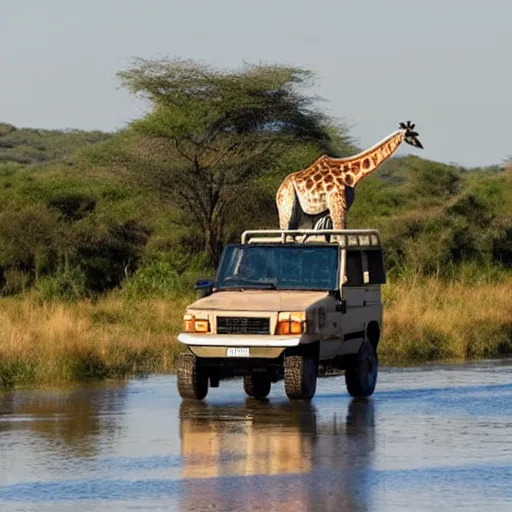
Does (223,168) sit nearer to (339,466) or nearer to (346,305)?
(346,305)

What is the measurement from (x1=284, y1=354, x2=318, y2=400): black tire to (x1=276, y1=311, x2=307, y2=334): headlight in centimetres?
28

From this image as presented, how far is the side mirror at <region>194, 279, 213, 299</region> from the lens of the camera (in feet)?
62.2

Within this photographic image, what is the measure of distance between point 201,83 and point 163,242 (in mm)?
4142

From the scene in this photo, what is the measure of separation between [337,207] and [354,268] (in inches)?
416

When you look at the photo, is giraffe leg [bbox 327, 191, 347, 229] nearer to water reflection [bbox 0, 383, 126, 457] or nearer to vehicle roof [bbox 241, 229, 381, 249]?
vehicle roof [bbox 241, 229, 381, 249]

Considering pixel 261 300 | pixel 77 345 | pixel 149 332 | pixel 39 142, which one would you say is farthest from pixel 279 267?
pixel 39 142

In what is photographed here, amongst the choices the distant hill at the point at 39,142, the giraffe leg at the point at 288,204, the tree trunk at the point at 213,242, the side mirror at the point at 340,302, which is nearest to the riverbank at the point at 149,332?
the giraffe leg at the point at 288,204

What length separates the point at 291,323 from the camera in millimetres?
17703

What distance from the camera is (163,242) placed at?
139 ft

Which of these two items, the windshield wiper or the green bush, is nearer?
the windshield wiper

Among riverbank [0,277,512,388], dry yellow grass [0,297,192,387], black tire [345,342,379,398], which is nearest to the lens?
black tire [345,342,379,398]

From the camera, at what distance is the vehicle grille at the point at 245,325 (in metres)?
17.9

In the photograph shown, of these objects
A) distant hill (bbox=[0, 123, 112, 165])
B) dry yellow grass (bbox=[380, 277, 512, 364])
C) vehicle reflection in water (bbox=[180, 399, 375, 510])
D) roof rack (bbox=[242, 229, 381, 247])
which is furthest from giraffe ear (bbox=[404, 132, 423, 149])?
distant hill (bbox=[0, 123, 112, 165])

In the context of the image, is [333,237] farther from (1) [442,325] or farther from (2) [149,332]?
(1) [442,325]
